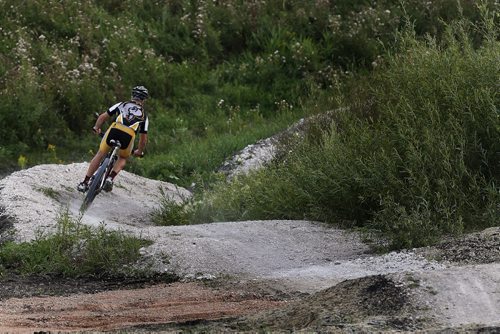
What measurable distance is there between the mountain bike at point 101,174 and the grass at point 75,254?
2.82m

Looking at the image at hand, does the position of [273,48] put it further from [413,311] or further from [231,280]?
[413,311]

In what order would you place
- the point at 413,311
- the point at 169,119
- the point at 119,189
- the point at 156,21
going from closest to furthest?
the point at 413,311
the point at 119,189
the point at 169,119
the point at 156,21

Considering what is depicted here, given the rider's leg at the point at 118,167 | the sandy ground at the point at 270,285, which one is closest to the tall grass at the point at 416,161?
the sandy ground at the point at 270,285

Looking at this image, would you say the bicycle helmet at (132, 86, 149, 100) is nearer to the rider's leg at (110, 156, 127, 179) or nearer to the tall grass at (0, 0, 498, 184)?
the rider's leg at (110, 156, 127, 179)

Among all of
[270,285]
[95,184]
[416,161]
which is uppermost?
[416,161]

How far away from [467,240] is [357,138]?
2341 millimetres

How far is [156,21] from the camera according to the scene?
74.1 feet

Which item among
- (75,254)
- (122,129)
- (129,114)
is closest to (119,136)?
(122,129)

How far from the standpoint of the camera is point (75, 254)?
9.88m

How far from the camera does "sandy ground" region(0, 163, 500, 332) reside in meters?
6.39

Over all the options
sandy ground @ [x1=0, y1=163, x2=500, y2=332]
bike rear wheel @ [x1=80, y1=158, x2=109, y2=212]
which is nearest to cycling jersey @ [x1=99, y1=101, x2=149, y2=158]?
bike rear wheel @ [x1=80, y1=158, x2=109, y2=212]

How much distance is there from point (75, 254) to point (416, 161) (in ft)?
11.1

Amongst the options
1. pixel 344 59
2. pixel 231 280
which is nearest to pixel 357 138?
pixel 231 280

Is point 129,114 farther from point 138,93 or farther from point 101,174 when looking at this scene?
point 101,174
